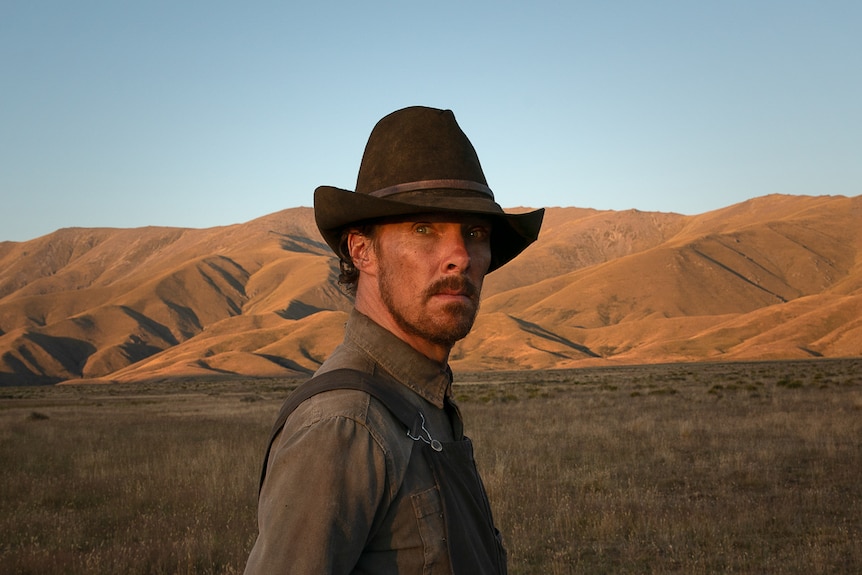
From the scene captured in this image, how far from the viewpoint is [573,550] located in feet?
25.7

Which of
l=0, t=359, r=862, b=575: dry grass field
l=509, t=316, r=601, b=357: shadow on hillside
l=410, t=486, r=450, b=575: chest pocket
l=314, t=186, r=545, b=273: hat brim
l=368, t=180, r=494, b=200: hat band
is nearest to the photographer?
l=410, t=486, r=450, b=575: chest pocket

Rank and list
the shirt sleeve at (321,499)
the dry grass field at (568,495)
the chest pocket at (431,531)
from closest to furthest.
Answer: the shirt sleeve at (321,499) → the chest pocket at (431,531) → the dry grass field at (568,495)

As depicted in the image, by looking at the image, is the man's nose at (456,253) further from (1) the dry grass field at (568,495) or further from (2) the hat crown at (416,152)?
(1) the dry grass field at (568,495)

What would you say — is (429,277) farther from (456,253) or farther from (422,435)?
(422,435)

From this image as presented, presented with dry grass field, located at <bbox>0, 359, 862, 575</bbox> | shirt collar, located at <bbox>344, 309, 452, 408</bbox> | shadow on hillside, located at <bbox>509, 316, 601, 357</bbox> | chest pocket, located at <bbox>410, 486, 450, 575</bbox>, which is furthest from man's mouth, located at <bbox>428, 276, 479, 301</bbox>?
shadow on hillside, located at <bbox>509, 316, 601, 357</bbox>

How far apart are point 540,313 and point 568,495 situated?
11887 cm

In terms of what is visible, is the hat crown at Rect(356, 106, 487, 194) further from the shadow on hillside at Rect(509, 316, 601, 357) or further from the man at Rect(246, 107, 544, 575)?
the shadow on hillside at Rect(509, 316, 601, 357)

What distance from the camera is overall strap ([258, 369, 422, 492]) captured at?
5.94 feet

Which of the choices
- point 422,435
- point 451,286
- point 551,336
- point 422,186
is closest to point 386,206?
point 422,186

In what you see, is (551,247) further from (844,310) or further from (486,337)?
(844,310)

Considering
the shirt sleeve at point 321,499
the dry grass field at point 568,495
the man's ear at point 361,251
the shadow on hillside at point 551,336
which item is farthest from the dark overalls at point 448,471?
the shadow on hillside at point 551,336

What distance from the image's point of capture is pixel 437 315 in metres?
2.20

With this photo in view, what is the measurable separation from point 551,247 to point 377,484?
195m

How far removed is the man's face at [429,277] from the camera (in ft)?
7.21
